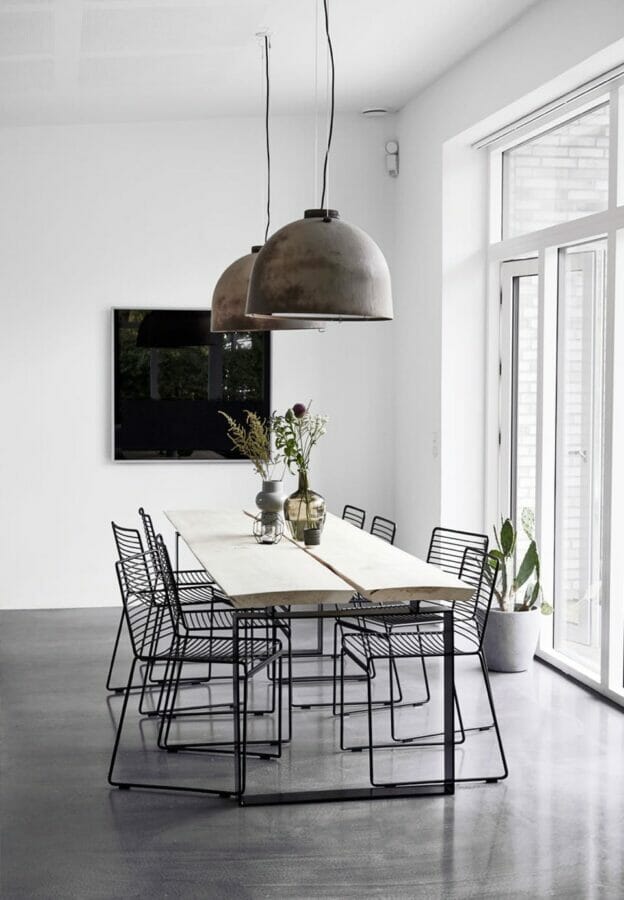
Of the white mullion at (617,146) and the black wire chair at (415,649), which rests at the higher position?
the white mullion at (617,146)

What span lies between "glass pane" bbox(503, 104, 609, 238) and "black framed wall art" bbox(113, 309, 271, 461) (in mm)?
2053

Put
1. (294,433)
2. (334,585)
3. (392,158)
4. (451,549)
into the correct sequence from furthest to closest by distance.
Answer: (392,158), (451,549), (294,433), (334,585)

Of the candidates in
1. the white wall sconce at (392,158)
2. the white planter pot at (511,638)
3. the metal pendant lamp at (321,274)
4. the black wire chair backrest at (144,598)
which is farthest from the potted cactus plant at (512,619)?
the white wall sconce at (392,158)

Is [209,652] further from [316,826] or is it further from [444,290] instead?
[444,290]

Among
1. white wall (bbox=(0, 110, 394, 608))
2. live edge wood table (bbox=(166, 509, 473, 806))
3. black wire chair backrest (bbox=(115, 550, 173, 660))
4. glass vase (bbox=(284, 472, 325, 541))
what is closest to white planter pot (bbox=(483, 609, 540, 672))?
live edge wood table (bbox=(166, 509, 473, 806))

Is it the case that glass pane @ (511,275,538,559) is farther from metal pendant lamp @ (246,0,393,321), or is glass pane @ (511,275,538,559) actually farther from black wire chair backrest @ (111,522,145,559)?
metal pendant lamp @ (246,0,393,321)

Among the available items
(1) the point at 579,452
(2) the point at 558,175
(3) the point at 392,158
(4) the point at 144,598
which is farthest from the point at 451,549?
(3) the point at 392,158

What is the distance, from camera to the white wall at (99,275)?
7375 millimetres

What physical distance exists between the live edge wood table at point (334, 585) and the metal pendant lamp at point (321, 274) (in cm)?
99

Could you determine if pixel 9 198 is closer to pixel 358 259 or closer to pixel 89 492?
pixel 89 492

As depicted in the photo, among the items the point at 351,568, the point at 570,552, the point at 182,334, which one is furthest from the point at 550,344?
the point at 182,334

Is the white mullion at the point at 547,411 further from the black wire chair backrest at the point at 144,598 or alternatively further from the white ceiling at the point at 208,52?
the black wire chair backrest at the point at 144,598

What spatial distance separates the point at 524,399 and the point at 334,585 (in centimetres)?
281

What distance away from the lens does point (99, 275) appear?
294 inches
